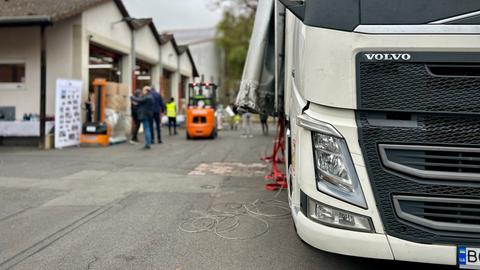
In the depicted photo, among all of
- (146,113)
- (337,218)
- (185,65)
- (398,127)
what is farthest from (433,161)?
(185,65)

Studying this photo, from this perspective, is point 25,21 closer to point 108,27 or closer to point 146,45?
point 108,27

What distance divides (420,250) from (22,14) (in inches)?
515

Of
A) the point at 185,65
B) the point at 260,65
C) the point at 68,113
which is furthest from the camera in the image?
the point at 185,65

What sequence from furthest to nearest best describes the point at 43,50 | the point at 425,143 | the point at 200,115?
the point at 200,115 → the point at 43,50 → the point at 425,143

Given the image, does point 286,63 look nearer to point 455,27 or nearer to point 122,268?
point 455,27

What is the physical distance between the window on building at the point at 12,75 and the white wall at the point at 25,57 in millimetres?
191

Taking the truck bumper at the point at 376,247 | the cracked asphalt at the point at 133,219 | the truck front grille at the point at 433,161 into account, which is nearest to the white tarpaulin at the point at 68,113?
the cracked asphalt at the point at 133,219

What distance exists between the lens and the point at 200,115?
16.4 metres

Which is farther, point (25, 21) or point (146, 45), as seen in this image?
point (146, 45)

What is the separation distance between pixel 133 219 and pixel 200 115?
438 inches

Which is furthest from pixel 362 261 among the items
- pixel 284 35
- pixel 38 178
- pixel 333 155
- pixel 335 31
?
pixel 38 178

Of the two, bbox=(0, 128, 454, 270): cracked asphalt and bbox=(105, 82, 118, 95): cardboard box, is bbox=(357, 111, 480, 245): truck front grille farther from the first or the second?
bbox=(105, 82, 118, 95): cardboard box

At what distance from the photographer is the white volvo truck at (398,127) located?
9.35 feet

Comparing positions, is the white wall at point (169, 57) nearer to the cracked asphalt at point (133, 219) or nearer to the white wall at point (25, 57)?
the white wall at point (25, 57)
